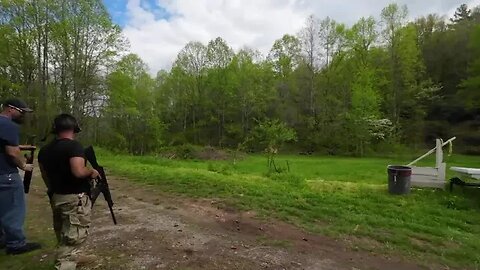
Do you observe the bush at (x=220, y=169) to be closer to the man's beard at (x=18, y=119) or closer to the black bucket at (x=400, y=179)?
the black bucket at (x=400, y=179)

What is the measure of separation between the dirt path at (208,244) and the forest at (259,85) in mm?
15560

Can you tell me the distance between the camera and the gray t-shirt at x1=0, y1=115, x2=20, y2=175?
12.4ft

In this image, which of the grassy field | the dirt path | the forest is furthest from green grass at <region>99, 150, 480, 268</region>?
the forest

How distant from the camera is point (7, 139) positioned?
3805 millimetres

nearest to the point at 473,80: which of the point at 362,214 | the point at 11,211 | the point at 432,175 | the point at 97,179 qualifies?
the point at 432,175

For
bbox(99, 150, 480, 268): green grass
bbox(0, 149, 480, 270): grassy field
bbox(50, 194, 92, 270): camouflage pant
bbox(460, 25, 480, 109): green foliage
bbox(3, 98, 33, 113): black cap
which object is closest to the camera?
bbox(50, 194, 92, 270): camouflage pant

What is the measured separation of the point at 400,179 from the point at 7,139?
291 inches

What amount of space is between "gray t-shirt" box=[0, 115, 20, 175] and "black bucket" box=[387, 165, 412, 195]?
7.14m

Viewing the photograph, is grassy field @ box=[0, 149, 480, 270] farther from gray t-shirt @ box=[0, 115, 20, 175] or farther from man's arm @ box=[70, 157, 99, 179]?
man's arm @ box=[70, 157, 99, 179]

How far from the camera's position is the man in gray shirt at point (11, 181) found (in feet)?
12.5

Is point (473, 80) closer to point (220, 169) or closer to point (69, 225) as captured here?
point (220, 169)

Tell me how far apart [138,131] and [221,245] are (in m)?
29.0

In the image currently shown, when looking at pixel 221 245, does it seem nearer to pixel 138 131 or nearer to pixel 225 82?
pixel 138 131

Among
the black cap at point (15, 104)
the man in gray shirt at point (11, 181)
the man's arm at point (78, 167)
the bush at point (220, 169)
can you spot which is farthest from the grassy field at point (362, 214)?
the bush at point (220, 169)
